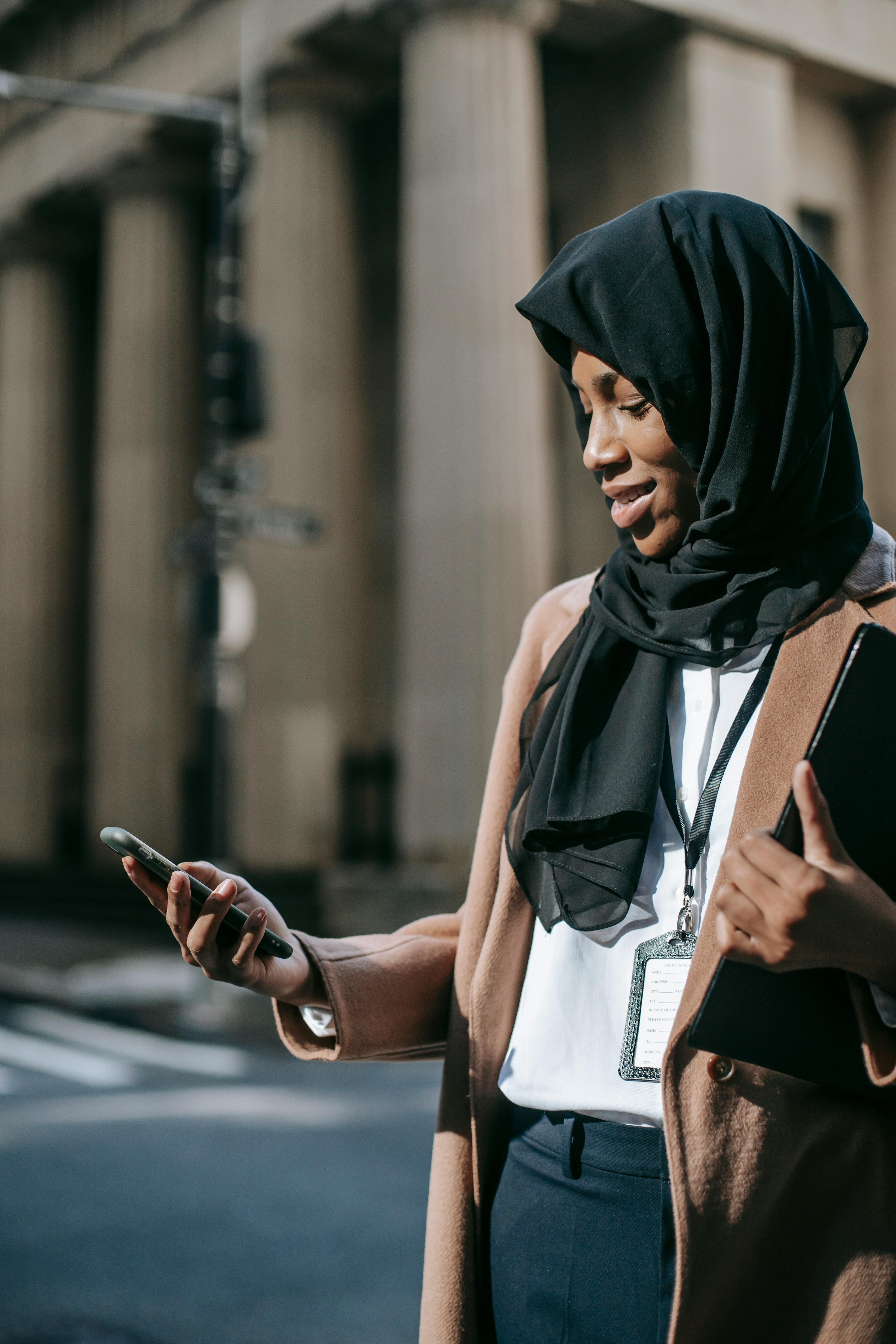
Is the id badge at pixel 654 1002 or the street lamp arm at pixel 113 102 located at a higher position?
the street lamp arm at pixel 113 102

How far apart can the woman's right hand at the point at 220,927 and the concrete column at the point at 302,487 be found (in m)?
14.5

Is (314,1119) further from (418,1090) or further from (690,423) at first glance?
(690,423)

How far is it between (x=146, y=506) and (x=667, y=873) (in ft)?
61.1

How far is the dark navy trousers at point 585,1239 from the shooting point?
161cm

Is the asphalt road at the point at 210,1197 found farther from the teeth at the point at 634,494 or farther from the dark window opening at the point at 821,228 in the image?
the dark window opening at the point at 821,228

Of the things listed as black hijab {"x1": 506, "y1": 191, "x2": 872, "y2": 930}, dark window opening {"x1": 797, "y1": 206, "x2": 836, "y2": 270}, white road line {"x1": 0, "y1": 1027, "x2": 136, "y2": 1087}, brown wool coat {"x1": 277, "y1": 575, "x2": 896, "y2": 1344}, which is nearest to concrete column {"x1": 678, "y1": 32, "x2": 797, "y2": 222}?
dark window opening {"x1": 797, "y1": 206, "x2": 836, "y2": 270}

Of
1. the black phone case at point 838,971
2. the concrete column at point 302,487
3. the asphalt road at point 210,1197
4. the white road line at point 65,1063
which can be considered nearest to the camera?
the black phone case at point 838,971

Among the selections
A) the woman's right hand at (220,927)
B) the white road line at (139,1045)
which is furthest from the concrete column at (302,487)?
the woman's right hand at (220,927)

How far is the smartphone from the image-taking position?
1.72 m

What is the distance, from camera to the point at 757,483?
163cm

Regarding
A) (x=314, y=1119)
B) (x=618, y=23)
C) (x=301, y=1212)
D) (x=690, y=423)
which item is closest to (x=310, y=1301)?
(x=301, y=1212)

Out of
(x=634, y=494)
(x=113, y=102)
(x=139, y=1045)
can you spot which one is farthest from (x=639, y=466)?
(x=113, y=102)

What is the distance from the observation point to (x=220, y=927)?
179cm

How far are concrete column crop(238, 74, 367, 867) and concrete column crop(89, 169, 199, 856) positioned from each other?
130 inches
